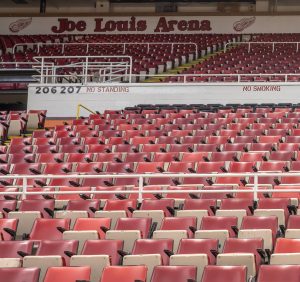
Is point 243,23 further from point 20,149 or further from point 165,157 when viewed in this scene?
point 165,157

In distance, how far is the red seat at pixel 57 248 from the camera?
7656 mm

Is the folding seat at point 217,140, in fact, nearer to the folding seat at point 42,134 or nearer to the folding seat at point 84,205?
the folding seat at point 42,134

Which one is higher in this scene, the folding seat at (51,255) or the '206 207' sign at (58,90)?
the '206 207' sign at (58,90)

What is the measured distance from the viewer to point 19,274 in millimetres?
6863

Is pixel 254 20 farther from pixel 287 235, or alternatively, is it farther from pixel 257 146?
pixel 287 235

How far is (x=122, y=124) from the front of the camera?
15.2 m

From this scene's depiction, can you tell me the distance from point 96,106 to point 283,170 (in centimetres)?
800

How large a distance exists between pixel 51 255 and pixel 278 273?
233 centimetres

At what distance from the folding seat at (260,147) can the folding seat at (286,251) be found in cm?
532

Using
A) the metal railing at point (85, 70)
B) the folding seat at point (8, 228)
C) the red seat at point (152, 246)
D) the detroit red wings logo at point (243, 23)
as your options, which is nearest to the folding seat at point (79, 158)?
the folding seat at point (8, 228)

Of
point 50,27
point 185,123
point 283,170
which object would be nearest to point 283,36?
point 50,27

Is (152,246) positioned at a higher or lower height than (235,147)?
lower

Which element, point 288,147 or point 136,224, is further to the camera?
point 288,147

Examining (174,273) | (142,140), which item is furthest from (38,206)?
(142,140)
